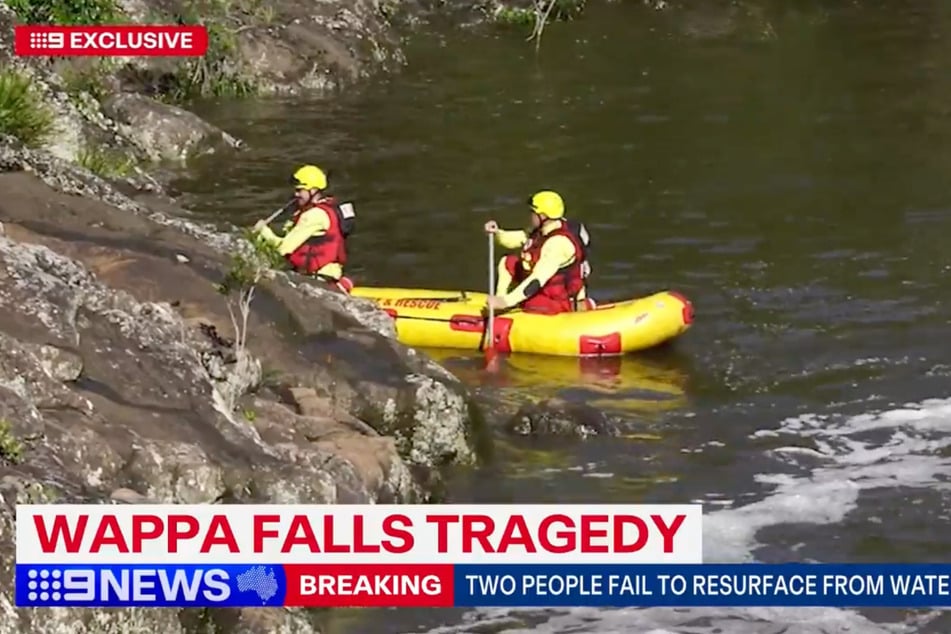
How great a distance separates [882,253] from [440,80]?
1288cm

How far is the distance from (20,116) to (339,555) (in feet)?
26.9

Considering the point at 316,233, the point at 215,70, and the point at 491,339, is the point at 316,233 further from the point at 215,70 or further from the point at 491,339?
the point at 215,70

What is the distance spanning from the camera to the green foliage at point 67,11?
81.3ft

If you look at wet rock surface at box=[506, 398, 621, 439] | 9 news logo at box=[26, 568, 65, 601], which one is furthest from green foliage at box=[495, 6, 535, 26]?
9 news logo at box=[26, 568, 65, 601]

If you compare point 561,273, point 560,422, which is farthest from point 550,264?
point 560,422

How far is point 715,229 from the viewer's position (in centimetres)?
2222

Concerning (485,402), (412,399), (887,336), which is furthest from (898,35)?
(412,399)

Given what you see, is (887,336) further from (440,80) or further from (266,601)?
(440,80)

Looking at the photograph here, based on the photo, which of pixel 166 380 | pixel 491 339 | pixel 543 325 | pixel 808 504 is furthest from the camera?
pixel 543 325

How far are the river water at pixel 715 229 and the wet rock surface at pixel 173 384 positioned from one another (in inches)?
38.1

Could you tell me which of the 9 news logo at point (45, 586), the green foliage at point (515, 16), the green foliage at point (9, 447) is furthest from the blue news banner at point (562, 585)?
the green foliage at point (515, 16)

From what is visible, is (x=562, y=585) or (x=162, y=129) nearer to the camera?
(x=562, y=585)

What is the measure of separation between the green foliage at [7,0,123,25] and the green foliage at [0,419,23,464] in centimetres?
1568

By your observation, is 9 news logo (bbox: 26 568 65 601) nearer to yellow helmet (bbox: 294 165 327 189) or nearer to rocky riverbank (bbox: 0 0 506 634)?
rocky riverbank (bbox: 0 0 506 634)
